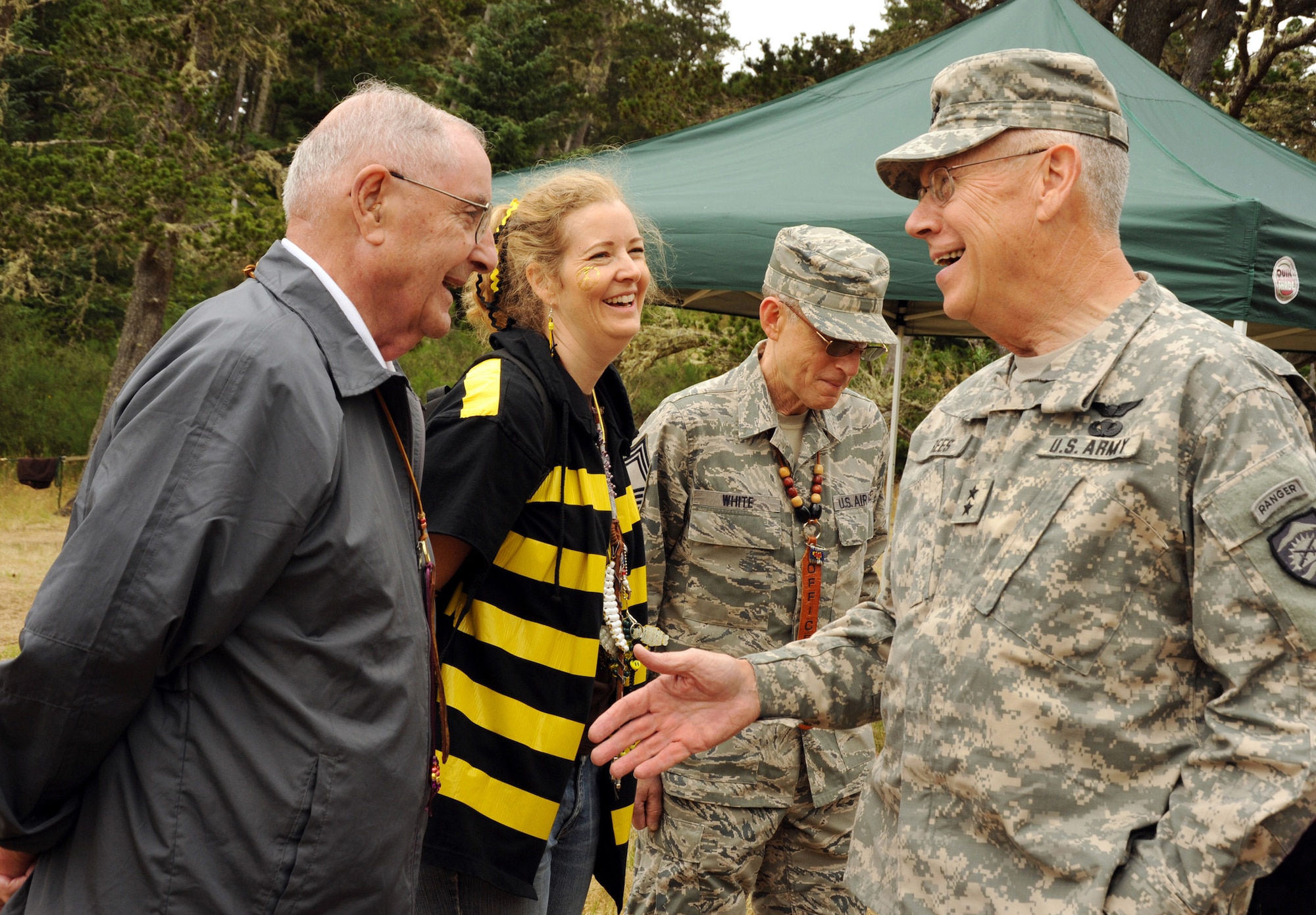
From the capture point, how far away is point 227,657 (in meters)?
1.43

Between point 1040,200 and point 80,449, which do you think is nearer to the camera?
point 1040,200

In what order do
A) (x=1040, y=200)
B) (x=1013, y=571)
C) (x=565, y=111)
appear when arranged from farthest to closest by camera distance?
(x=565, y=111) < (x=1040, y=200) < (x=1013, y=571)

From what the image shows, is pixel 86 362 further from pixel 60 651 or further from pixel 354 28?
pixel 60 651

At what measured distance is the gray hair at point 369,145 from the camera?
176 centimetres

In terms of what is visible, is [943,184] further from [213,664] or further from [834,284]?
[213,664]

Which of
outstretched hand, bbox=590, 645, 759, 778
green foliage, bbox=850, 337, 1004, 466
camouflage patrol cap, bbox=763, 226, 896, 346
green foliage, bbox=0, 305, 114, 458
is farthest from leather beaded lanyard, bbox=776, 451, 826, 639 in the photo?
green foliage, bbox=0, 305, 114, 458

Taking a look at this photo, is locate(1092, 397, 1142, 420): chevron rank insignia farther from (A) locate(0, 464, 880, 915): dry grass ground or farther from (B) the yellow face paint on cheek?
(A) locate(0, 464, 880, 915): dry grass ground

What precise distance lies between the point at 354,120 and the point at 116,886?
122cm

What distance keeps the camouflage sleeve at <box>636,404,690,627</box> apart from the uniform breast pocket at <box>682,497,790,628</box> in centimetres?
7

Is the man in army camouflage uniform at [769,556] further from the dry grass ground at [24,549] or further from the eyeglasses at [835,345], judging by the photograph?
the dry grass ground at [24,549]

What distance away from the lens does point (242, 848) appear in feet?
4.63

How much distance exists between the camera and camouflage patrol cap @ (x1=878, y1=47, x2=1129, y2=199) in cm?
175

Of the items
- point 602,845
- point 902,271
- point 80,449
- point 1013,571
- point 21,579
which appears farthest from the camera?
point 80,449

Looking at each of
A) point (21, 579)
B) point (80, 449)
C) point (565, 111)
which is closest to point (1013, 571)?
point (21, 579)
